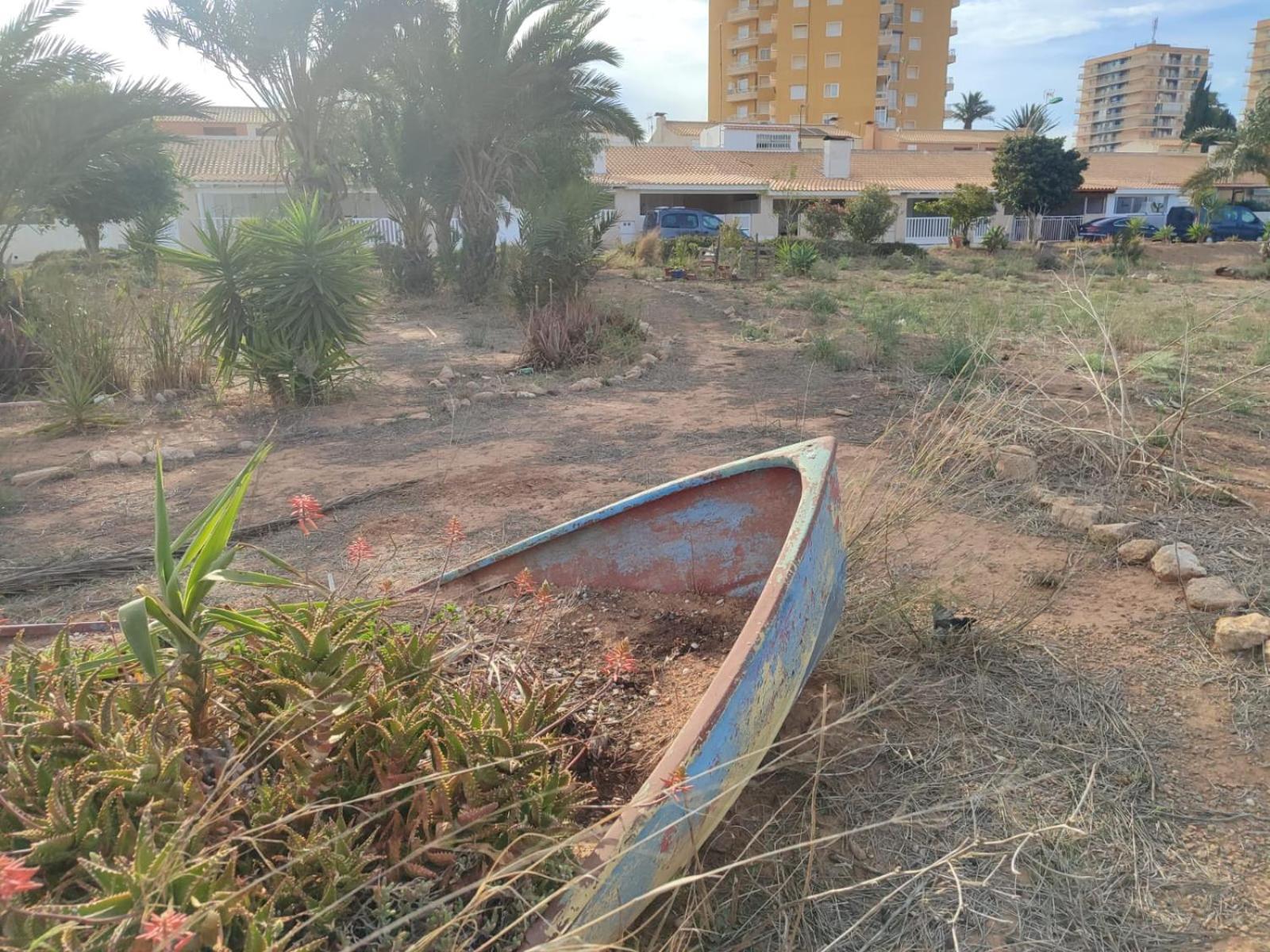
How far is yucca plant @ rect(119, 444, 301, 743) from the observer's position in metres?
1.63

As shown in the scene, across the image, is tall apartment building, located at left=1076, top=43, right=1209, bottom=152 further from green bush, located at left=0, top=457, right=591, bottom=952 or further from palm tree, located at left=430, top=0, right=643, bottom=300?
green bush, located at left=0, top=457, right=591, bottom=952

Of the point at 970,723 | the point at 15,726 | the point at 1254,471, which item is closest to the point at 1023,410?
the point at 1254,471

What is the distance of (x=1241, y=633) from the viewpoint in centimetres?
295

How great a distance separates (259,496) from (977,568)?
12.7 ft

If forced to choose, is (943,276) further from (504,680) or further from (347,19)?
(504,680)

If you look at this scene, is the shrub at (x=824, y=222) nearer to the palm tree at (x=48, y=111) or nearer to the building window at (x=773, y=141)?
the building window at (x=773, y=141)

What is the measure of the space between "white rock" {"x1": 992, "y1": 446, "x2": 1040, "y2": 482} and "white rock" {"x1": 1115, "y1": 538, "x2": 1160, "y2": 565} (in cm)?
93

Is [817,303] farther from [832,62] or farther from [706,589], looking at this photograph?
[832,62]

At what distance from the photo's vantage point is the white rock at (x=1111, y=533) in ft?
12.7

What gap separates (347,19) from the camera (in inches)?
533

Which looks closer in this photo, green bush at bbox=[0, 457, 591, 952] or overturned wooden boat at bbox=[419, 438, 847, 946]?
green bush at bbox=[0, 457, 591, 952]

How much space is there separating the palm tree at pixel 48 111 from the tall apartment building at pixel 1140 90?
115919mm

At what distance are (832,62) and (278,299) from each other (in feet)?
184

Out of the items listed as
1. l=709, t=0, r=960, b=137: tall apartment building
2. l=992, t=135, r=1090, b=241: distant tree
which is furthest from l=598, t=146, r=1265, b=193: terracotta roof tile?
l=709, t=0, r=960, b=137: tall apartment building
